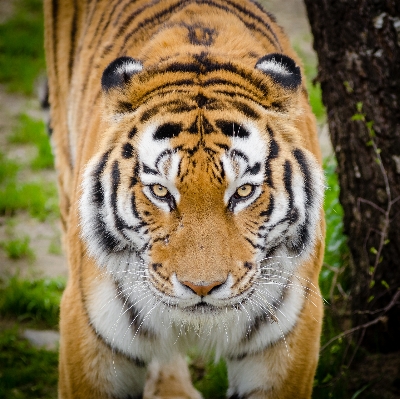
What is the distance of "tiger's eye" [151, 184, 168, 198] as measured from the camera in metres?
2.10

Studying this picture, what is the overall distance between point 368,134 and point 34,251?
262cm

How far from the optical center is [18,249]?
4527 mm

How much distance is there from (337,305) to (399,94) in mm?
1310

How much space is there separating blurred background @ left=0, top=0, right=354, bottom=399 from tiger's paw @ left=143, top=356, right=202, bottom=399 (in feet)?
0.48

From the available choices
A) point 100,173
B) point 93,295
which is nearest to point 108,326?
Answer: point 93,295

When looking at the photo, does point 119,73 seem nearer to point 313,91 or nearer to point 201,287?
point 201,287

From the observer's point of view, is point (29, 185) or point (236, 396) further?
point (29, 185)

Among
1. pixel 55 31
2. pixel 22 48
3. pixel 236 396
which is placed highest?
pixel 22 48

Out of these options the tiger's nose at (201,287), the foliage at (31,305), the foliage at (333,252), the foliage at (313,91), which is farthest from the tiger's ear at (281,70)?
the foliage at (313,91)

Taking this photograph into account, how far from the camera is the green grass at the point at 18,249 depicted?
4.52 m

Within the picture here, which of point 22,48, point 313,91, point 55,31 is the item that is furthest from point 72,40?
point 22,48

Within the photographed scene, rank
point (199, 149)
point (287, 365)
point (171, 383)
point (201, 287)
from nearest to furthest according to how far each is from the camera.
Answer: point (201, 287) < point (199, 149) < point (287, 365) < point (171, 383)

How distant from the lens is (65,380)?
2609 mm

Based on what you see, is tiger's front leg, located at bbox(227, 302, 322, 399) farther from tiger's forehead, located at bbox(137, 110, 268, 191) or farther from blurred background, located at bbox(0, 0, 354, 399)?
tiger's forehead, located at bbox(137, 110, 268, 191)
